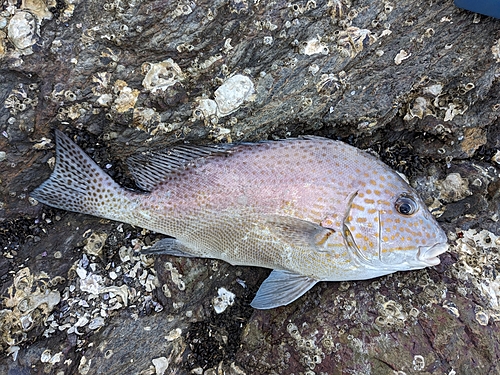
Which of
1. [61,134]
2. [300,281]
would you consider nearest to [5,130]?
[61,134]

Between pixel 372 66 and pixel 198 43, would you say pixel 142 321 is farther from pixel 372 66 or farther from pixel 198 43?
pixel 372 66

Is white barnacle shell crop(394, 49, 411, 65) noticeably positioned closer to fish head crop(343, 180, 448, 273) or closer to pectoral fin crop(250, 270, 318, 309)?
fish head crop(343, 180, 448, 273)

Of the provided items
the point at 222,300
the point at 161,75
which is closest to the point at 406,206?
the point at 222,300

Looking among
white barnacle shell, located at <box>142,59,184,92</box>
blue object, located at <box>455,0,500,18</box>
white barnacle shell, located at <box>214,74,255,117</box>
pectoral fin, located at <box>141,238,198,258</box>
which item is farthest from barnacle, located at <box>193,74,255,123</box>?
blue object, located at <box>455,0,500,18</box>

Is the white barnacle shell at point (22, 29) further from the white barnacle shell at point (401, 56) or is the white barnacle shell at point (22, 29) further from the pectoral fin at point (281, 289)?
the white barnacle shell at point (401, 56)

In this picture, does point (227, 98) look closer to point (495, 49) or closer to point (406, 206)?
point (406, 206)
